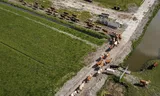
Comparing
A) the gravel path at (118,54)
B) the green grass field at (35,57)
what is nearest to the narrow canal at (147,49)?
the gravel path at (118,54)

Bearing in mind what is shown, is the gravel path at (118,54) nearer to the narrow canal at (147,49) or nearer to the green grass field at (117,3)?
the narrow canal at (147,49)

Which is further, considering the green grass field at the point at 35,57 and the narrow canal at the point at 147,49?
the narrow canal at the point at 147,49

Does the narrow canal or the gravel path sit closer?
the gravel path

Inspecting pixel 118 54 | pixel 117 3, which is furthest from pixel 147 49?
pixel 117 3

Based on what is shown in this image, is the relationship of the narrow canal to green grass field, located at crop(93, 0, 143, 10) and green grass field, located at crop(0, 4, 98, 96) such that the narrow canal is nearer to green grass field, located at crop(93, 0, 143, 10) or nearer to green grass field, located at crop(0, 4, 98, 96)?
green grass field, located at crop(0, 4, 98, 96)

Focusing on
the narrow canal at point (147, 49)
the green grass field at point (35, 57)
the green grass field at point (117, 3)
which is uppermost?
the green grass field at point (117, 3)

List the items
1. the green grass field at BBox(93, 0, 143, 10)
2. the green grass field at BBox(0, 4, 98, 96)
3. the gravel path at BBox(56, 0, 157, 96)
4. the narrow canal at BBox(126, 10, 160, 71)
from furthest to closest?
1. the green grass field at BBox(93, 0, 143, 10)
2. the narrow canal at BBox(126, 10, 160, 71)
3. the green grass field at BBox(0, 4, 98, 96)
4. the gravel path at BBox(56, 0, 157, 96)

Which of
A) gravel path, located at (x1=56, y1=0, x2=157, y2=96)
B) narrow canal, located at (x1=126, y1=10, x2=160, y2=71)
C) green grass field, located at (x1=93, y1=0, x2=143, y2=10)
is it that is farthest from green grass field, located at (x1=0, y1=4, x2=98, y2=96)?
green grass field, located at (x1=93, y1=0, x2=143, y2=10)
